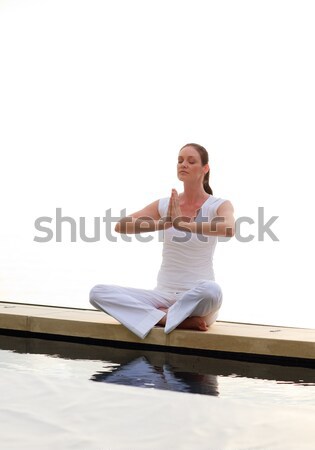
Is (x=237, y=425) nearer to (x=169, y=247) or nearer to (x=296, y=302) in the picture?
(x=169, y=247)

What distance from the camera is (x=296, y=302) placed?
4777mm

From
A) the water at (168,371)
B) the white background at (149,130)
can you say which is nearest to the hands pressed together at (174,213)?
the water at (168,371)

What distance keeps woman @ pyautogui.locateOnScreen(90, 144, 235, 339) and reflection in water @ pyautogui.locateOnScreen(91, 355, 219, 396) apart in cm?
36

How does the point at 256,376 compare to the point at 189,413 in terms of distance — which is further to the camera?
the point at 256,376

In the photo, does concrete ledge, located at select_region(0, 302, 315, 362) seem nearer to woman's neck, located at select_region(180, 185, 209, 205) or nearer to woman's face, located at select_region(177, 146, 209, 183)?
woman's neck, located at select_region(180, 185, 209, 205)

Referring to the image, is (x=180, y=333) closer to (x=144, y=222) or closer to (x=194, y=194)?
(x=144, y=222)

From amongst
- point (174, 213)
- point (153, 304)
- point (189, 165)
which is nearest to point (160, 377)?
point (153, 304)

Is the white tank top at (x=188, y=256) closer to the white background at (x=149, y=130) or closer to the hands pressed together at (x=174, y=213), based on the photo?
the hands pressed together at (x=174, y=213)

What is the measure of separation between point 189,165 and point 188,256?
43 cm

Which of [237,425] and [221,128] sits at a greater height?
[221,128]

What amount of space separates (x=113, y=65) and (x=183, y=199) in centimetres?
196

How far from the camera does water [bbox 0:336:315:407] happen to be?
2.52 m

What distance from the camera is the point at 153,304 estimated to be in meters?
3.51

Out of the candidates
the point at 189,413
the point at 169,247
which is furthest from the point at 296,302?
the point at 189,413
